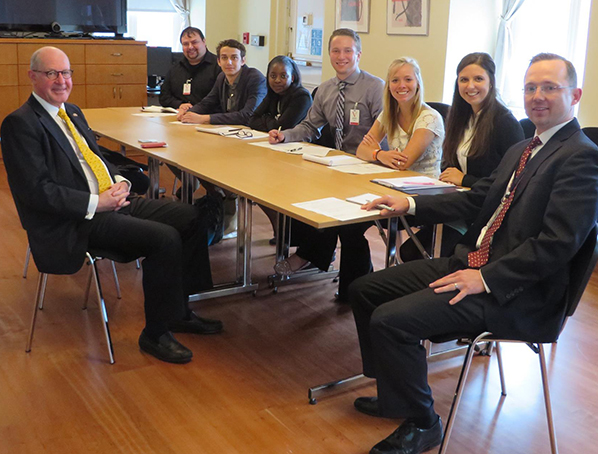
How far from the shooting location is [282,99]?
4496 millimetres

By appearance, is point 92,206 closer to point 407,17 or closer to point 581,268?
point 581,268

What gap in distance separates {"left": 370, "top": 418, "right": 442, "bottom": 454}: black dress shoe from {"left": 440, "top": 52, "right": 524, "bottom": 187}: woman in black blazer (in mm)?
1151

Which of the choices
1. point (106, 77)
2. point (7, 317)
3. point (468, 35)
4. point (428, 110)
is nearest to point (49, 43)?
point (106, 77)

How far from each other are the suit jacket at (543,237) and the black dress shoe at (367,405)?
0.62 meters

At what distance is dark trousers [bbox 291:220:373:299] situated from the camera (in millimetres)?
3428

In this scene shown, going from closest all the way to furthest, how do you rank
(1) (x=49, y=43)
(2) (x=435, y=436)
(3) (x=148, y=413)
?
(2) (x=435, y=436), (3) (x=148, y=413), (1) (x=49, y=43)

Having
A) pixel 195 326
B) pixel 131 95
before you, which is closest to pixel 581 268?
pixel 195 326

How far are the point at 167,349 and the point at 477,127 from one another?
165cm

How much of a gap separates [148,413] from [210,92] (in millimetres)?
3227

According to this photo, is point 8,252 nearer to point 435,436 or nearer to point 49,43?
point 435,436

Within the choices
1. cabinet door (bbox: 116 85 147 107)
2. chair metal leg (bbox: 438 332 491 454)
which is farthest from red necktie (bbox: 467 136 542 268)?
cabinet door (bbox: 116 85 147 107)

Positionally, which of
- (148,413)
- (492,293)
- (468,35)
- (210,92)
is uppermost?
(468,35)

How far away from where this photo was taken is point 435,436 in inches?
90.9

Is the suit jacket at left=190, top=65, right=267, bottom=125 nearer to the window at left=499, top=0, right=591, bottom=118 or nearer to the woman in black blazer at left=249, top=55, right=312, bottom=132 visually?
the woman in black blazer at left=249, top=55, right=312, bottom=132
